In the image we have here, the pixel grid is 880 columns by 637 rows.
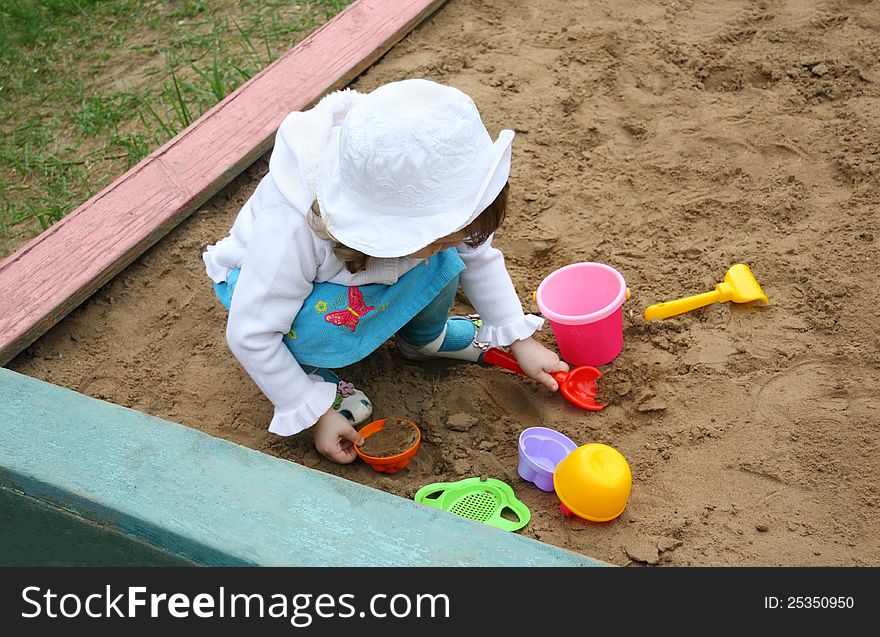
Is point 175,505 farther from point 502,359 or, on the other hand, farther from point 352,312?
point 502,359

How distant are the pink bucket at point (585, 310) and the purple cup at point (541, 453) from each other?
0.23 m

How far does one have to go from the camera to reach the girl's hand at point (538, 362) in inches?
85.5

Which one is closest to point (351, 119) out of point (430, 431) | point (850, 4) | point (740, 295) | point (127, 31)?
point (430, 431)

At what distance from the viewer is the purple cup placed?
1.96 m

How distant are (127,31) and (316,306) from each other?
Answer: 2280mm

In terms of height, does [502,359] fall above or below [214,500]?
below

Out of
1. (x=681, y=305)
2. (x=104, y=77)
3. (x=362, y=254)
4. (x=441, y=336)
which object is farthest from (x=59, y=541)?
(x=104, y=77)

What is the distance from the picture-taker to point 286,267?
185cm

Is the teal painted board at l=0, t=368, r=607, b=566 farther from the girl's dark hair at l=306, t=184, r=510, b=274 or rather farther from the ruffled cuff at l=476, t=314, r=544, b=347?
the ruffled cuff at l=476, t=314, r=544, b=347

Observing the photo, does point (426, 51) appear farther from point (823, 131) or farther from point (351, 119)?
point (351, 119)

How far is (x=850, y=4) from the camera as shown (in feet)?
10.1

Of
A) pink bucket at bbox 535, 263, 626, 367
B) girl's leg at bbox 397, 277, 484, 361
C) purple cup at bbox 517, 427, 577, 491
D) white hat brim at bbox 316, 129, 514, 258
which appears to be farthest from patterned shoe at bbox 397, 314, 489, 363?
white hat brim at bbox 316, 129, 514, 258

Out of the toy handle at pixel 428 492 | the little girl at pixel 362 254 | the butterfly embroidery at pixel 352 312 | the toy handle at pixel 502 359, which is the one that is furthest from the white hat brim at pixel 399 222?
the toy handle at pixel 502 359

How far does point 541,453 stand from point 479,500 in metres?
0.18
